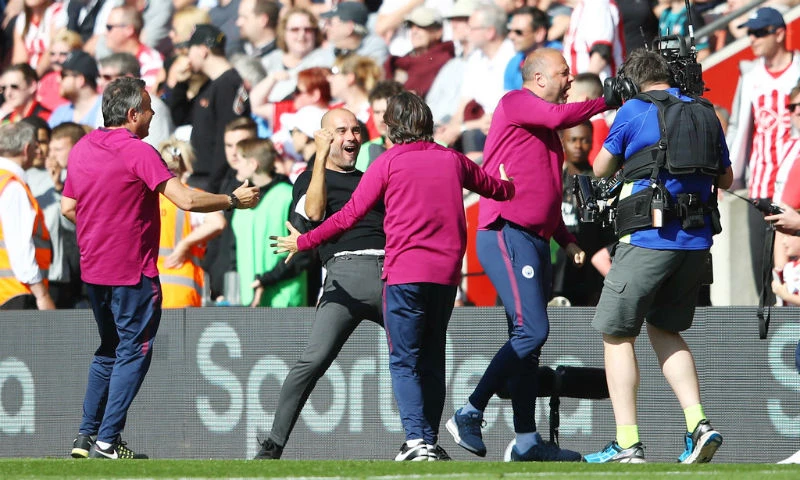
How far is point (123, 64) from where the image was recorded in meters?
14.0

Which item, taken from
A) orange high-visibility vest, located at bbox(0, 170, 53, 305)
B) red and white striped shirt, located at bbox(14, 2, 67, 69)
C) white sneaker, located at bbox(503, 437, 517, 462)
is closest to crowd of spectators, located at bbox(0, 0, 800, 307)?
orange high-visibility vest, located at bbox(0, 170, 53, 305)

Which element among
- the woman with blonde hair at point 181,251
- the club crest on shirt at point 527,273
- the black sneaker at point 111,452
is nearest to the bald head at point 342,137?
the club crest on shirt at point 527,273

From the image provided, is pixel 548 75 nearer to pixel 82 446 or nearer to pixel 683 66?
pixel 683 66

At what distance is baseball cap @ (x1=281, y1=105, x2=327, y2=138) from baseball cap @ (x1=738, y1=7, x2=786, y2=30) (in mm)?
3290

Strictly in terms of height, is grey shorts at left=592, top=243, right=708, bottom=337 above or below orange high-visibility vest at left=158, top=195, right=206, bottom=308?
above

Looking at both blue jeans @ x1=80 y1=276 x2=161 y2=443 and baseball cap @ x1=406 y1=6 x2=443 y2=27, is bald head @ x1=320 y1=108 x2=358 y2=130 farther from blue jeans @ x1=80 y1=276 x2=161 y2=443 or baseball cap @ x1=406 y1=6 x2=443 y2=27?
baseball cap @ x1=406 y1=6 x2=443 y2=27

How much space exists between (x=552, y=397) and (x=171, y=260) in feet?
10.3

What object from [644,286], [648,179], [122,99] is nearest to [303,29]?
[122,99]

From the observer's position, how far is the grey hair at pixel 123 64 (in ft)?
45.7

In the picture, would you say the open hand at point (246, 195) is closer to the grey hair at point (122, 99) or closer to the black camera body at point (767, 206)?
the grey hair at point (122, 99)

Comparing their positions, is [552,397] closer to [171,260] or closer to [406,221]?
[406,221]

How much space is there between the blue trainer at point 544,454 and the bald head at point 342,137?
6.14 ft

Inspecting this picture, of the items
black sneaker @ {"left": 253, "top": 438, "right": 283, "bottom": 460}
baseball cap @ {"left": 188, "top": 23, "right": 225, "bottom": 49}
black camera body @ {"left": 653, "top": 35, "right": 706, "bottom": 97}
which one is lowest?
black sneaker @ {"left": 253, "top": 438, "right": 283, "bottom": 460}

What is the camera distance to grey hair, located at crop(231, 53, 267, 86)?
14.3m
